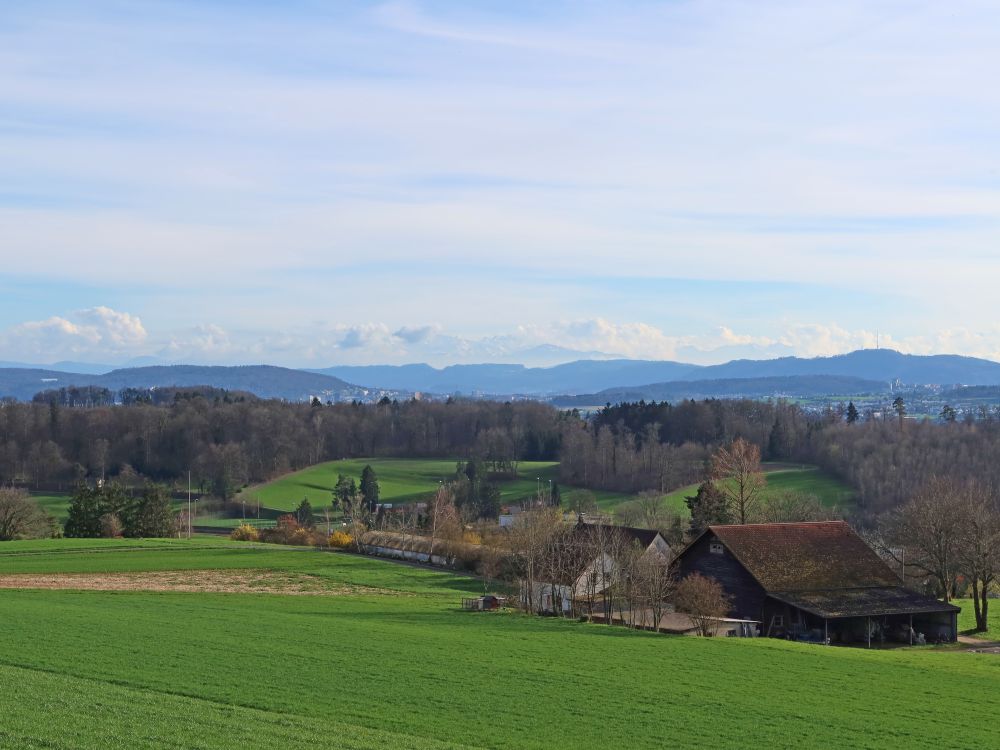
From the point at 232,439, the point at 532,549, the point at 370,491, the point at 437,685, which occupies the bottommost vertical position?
the point at 370,491

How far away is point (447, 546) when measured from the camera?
230 feet

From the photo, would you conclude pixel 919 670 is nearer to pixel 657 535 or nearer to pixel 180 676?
pixel 180 676

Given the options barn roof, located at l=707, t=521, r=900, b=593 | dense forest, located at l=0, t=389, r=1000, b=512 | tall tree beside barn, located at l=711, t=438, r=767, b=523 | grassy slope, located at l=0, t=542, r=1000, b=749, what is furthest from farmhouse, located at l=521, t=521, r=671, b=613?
dense forest, located at l=0, t=389, r=1000, b=512

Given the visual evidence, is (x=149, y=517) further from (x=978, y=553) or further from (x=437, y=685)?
(x=437, y=685)

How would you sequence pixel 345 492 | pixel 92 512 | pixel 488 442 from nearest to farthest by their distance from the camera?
1. pixel 92 512
2. pixel 345 492
3. pixel 488 442

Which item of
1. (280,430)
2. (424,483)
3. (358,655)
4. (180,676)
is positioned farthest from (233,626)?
(280,430)

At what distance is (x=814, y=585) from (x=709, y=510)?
2198 centimetres

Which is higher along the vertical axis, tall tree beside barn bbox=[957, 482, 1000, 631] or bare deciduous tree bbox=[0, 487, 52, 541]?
tall tree beside barn bbox=[957, 482, 1000, 631]

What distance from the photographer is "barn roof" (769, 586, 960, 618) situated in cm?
4325

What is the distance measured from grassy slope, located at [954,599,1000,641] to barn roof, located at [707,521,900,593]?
3.60 metres

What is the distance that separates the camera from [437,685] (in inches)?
1010

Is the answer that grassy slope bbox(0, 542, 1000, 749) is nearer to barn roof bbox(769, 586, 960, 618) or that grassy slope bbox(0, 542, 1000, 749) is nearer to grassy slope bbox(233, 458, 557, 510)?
barn roof bbox(769, 586, 960, 618)

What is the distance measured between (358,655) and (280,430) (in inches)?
4981

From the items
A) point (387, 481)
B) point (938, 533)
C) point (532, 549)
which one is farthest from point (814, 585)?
point (387, 481)
